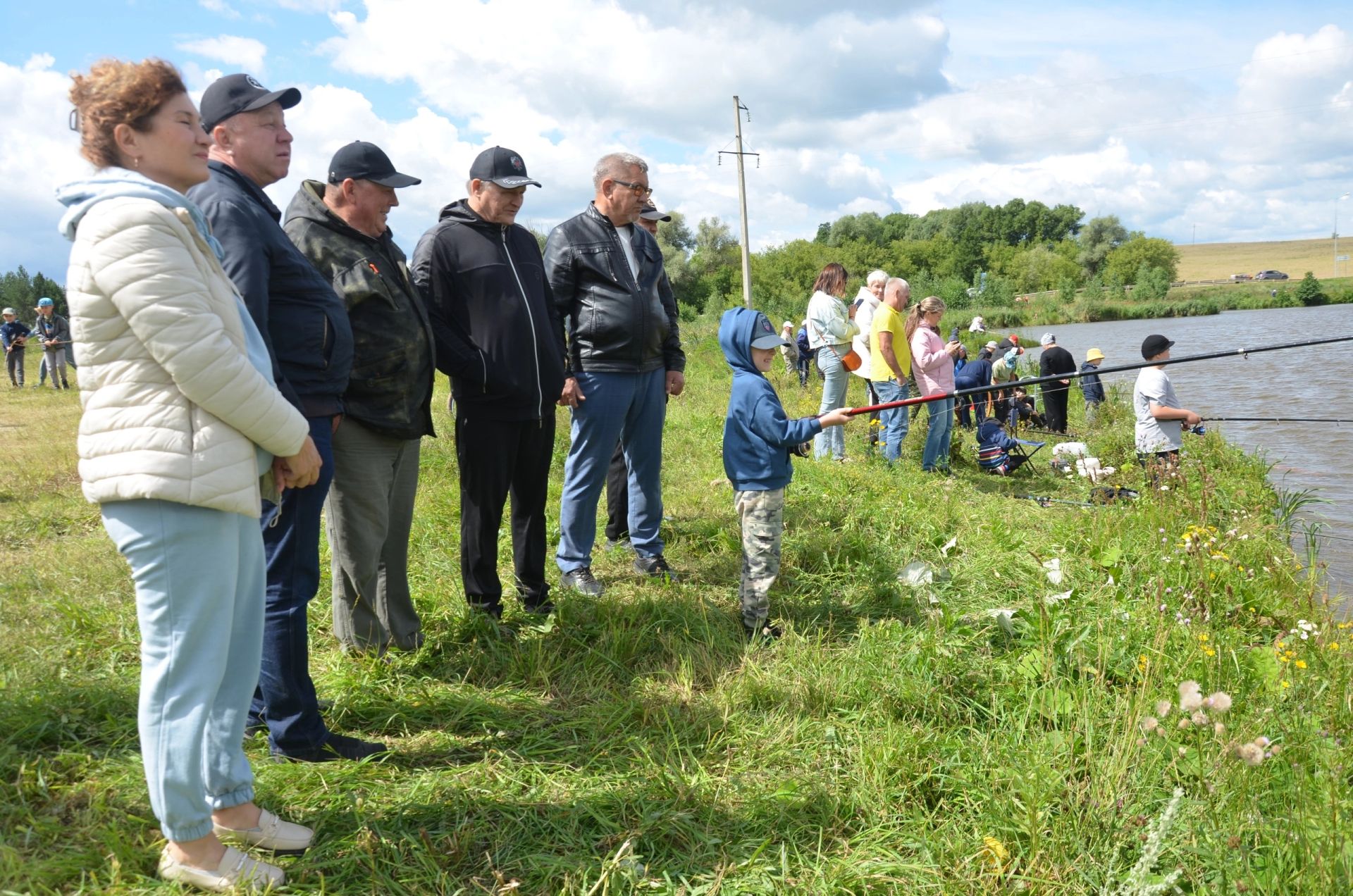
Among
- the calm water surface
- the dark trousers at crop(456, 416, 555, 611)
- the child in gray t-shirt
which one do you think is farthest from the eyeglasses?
the child in gray t-shirt

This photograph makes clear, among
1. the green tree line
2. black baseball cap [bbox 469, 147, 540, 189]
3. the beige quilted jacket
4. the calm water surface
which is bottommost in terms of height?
the calm water surface

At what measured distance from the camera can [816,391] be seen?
13.1 meters

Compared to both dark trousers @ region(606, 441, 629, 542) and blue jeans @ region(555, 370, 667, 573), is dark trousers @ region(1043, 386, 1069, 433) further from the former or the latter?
blue jeans @ region(555, 370, 667, 573)

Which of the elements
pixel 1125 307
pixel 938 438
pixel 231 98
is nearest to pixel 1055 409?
pixel 938 438

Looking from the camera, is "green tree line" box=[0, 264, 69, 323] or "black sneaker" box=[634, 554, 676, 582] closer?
"black sneaker" box=[634, 554, 676, 582]

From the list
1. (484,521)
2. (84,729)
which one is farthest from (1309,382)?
(84,729)

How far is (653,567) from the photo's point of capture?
4.72 metres

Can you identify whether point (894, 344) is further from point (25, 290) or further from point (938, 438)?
point (25, 290)

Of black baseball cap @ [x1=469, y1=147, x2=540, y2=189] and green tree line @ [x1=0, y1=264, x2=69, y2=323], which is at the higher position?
green tree line @ [x1=0, y1=264, x2=69, y2=323]

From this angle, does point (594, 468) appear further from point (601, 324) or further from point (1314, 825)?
point (1314, 825)

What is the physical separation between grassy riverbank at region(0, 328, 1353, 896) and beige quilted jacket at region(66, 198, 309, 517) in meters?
1.01

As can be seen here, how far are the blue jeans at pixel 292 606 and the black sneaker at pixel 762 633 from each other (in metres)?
1.79

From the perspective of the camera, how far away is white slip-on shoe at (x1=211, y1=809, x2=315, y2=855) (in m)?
2.24

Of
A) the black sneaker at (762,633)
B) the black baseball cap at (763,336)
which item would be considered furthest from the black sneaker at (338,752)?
the black baseball cap at (763,336)
